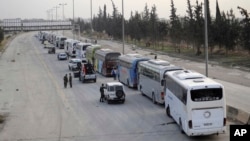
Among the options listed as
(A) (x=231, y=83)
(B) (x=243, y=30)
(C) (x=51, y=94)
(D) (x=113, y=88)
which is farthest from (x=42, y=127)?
(B) (x=243, y=30)

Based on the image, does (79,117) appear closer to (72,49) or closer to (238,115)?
(238,115)

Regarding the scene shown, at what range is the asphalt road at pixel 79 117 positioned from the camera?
23891mm

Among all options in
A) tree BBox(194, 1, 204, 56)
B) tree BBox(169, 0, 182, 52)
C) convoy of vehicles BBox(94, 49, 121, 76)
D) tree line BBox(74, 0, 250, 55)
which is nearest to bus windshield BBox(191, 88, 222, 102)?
convoy of vehicles BBox(94, 49, 121, 76)

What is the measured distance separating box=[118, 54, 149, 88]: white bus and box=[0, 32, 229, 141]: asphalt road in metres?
1.40

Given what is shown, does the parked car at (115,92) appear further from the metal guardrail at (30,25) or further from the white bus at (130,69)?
the metal guardrail at (30,25)

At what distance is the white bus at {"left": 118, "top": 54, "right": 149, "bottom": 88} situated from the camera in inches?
1591

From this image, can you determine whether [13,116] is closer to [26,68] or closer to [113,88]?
[113,88]

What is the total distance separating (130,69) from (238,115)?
16298 mm

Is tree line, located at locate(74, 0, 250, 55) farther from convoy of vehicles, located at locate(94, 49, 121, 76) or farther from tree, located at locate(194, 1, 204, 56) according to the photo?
convoy of vehicles, located at locate(94, 49, 121, 76)

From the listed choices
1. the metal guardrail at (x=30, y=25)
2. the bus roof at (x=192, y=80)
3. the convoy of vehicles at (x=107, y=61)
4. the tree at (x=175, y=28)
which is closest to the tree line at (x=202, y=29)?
the tree at (x=175, y=28)

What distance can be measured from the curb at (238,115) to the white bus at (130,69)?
13820 millimetres

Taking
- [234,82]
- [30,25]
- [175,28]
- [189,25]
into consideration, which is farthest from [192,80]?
[30,25]

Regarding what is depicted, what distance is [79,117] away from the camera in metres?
29.2

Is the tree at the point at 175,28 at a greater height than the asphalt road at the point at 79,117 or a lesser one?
greater
